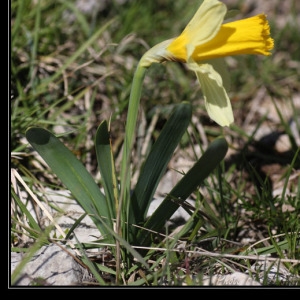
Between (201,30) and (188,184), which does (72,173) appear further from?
(201,30)

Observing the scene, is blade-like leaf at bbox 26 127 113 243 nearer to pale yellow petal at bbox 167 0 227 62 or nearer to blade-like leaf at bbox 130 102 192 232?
blade-like leaf at bbox 130 102 192 232

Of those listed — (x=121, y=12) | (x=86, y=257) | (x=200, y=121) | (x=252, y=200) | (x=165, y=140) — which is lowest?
(x=252, y=200)

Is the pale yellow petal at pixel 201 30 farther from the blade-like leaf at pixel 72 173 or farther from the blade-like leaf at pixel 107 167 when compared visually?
the blade-like leaf at pixel 72 173

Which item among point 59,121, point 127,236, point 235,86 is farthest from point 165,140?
point 235,86

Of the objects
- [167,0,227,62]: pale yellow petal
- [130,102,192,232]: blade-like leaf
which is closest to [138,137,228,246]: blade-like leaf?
[130,102,192,232]: blade-like leaf

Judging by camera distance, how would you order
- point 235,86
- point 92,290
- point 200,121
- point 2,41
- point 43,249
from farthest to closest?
point 235,86
point 200,121
point 2,41
point 43,249
point 92,290

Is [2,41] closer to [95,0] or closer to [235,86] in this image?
[95,0]

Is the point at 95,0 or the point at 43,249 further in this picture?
the point at 95,0
